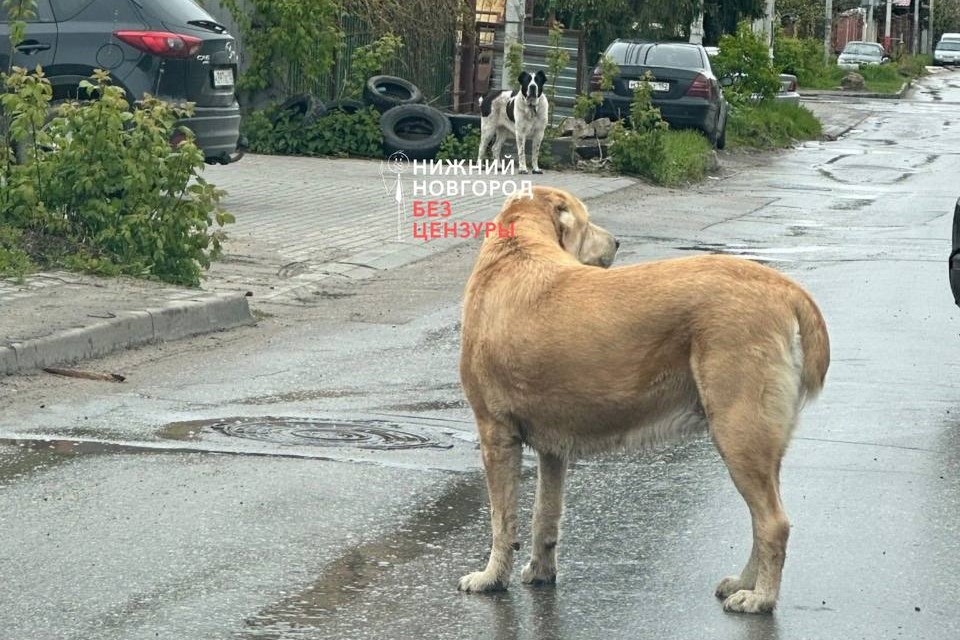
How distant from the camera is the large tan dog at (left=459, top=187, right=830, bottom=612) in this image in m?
4.83

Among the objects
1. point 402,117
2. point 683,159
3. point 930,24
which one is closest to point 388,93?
point 402,117

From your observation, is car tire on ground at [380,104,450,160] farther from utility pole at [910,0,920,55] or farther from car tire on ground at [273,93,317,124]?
utility pole at [910,0,920,55]

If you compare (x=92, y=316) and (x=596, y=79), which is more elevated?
(x=596, y=79)

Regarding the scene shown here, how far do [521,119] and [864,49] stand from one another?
2102 inches

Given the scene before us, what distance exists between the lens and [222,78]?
15555 millimetres

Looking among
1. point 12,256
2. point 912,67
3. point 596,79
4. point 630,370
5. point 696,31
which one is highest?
point 696,31

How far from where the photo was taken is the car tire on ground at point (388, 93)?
23312 millimetres

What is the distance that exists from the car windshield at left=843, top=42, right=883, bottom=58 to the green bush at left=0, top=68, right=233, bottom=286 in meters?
63.2

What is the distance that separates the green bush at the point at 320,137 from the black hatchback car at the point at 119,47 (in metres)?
7.76

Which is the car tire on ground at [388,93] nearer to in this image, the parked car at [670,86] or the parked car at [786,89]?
the parked car at [670,86]

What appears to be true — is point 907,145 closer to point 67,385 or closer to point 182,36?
point 182,36

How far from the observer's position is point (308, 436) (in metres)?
7.44

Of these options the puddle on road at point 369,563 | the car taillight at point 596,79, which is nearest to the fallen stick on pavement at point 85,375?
the puddle on road at point 369,563

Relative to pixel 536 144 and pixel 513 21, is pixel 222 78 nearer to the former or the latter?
pixel 536 144
